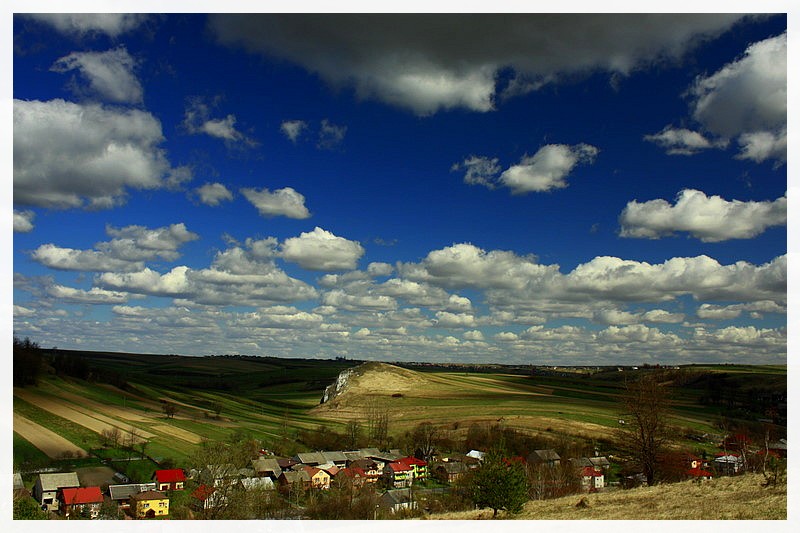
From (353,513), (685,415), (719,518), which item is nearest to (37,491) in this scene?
(353,513)

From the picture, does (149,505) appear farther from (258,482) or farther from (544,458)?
(544,458)

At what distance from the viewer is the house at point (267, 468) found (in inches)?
3413

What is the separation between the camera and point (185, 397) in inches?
6196

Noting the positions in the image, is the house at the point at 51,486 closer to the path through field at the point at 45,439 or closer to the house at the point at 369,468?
the path through field at the point at 45,439

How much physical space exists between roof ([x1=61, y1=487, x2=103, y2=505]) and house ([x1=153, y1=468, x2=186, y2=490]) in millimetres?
9058

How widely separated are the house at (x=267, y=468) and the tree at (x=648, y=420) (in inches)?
2342

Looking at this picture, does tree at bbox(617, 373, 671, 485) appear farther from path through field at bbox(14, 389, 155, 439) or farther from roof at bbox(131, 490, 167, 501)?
path through field at bbox(14, 389, 155, 439)

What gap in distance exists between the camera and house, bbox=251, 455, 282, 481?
8669 centimetres

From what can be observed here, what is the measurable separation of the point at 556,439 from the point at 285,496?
62.6 m

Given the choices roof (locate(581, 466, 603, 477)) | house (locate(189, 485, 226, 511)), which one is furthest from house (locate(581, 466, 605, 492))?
house (locate(189, 485, 226, 511))

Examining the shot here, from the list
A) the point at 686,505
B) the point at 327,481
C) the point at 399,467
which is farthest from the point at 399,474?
the point at 686,505

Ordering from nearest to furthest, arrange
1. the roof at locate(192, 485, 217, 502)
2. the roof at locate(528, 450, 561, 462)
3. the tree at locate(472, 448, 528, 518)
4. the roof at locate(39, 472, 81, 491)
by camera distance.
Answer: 1. the tree at locate(472, 448, 528, 518)
2. the roof at locate(192, 485, 217, 502)
3. the roof at locate(39, 472, 81, 491)
4. the roof at locate(528, 450, 561, 462)
